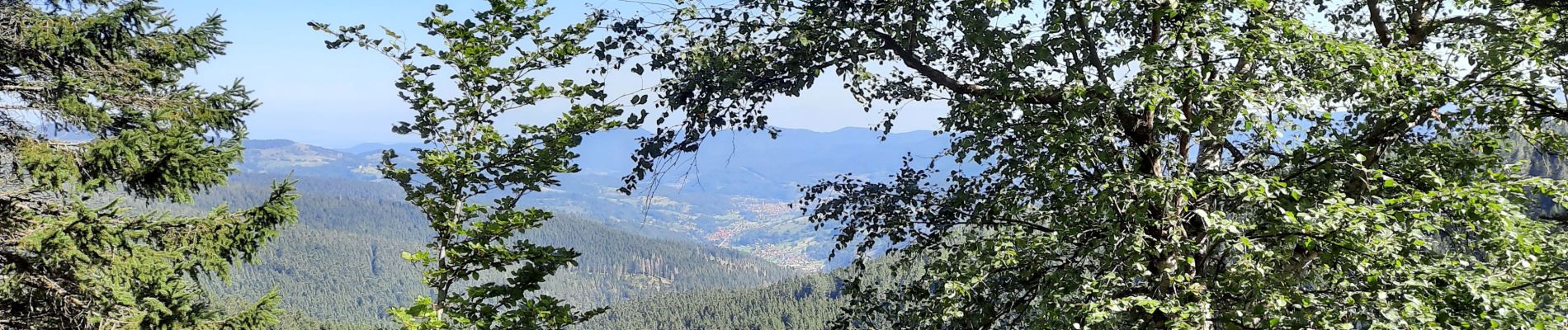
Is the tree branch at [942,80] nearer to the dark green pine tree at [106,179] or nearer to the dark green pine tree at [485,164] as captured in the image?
the dark green pine tree at [485,164]

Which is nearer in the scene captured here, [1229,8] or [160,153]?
[1229,8]

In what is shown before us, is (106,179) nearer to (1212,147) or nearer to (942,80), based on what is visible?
(942,80)

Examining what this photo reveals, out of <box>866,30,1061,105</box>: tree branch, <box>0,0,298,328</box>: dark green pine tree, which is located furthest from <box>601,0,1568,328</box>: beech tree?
<box>0,0,298,328</box>: dark green pine tree

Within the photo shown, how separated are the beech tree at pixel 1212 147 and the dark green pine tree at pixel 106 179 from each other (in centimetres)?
560

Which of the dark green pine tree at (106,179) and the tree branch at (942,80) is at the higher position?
the tree branch at (942,80)

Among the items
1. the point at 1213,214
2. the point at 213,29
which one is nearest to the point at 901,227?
the point at 1213,214

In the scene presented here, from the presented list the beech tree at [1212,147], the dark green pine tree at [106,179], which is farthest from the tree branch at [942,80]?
the dark green pine tree at [106,179]

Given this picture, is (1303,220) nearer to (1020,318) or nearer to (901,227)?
(1020,318)

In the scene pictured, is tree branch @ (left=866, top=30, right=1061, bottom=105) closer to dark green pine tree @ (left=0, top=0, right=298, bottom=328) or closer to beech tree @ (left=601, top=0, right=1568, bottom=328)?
beech tree @ (left=601, top=0, right=1568, bottom=328)

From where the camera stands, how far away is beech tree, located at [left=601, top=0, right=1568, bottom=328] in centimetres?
A: 449

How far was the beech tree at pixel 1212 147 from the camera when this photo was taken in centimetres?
449

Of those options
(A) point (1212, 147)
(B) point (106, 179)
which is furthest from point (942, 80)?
(B) point (106, 179)

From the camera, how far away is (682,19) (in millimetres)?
5590

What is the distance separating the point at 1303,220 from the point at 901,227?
3030 mm
